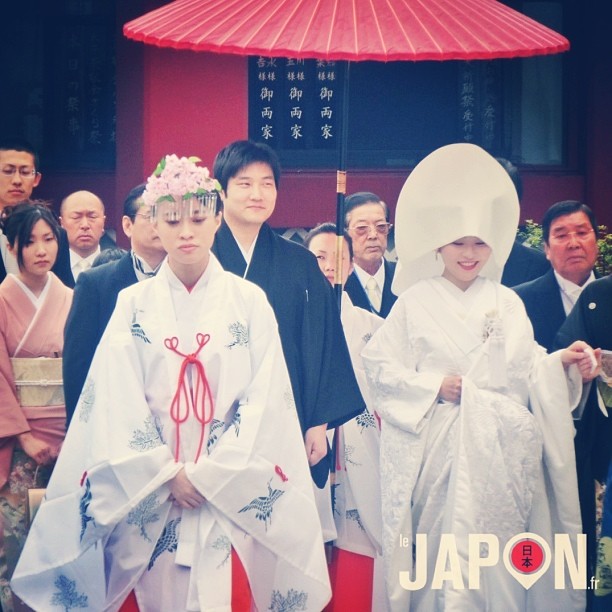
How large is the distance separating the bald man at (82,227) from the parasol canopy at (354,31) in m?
1.79

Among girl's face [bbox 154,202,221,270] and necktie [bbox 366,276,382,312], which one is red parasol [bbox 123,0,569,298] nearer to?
girl's face [bbox 154,202,221,270]

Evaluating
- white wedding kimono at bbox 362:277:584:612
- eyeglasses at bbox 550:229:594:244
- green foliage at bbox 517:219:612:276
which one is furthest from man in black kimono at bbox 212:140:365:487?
green foliage at bbox 517:219:612:276

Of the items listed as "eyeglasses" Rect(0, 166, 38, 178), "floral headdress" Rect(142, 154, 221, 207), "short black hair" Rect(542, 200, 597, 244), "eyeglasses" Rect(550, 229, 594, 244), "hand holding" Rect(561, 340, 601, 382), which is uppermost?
"eyeglasses" Rect(0, 166, 38, 178)

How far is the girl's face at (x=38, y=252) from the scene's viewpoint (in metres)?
5.53

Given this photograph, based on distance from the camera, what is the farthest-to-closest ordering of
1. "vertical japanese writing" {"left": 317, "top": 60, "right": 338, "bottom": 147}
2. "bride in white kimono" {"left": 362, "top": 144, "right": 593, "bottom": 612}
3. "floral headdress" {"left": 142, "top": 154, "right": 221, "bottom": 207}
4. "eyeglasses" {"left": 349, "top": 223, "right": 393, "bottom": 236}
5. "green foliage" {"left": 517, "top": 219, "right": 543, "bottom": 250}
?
"vertical japanese writing" {"left": 317, "top": 60, "right": 338, "bottom": 147} → "green foliage" {"left": 517, "top": 219, "right": 543, "bottom": 250} → "eyeglasses" {"left": 349, "top": 223, "right": 393, "bottom": 236} → "bride in white kimono" {"left": 362, "top": 144, "right": 593, "bottom": 612} → "floral headdress" {"left": 142, "top": 154, "right": 221, "bottom": 207}

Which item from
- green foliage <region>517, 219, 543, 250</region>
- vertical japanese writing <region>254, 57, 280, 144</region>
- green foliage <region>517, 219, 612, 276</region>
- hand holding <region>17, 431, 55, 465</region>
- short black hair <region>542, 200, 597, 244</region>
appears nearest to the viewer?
hand holding <region>17, 431, 55, 465</region>

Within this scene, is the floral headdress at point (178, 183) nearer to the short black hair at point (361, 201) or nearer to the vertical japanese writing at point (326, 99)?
the short black hair at point (361, 201)

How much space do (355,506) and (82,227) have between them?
88.7 inches

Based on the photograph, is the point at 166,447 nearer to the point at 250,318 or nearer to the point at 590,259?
the point at 250,318

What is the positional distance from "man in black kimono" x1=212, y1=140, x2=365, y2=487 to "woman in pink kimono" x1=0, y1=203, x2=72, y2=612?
876 millimetres

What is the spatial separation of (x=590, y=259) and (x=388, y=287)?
983mm

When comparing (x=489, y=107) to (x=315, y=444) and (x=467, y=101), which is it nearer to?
(x=467, y=101)

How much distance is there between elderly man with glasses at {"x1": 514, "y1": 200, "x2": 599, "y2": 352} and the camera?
569 cm

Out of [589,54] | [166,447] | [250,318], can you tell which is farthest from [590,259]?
[589,54]
